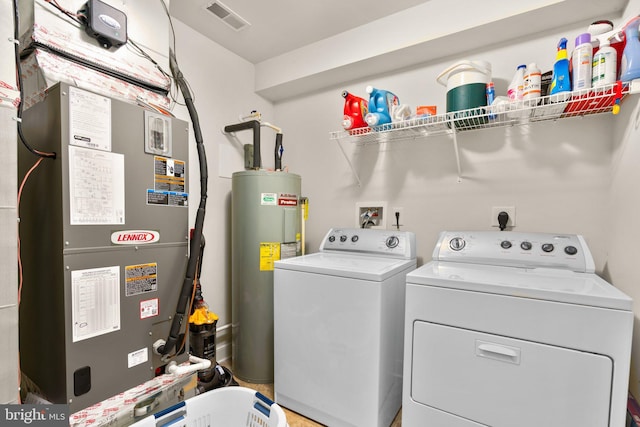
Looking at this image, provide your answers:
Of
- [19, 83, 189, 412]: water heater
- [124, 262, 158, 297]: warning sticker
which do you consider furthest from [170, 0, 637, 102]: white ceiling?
[124, 262, 158, 297]: warning sticker

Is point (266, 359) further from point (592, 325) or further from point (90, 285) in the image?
point (592, 325)

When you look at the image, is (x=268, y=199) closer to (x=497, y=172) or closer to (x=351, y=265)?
(x=351, y=265)

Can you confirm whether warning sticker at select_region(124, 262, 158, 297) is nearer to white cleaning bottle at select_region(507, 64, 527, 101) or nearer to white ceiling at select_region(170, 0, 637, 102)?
white ceiling at select_region(170, 0, 637, 102)

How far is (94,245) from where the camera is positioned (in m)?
1.18

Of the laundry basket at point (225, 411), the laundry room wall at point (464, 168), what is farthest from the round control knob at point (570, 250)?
the laundry basket at point (225, 411)

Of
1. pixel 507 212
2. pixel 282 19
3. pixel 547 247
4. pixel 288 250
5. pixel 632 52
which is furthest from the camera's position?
pixel 288 250

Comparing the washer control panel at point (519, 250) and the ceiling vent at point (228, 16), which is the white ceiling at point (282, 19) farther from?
the washer control panel at point (519, 250)

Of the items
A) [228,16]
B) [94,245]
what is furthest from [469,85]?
[94,245]

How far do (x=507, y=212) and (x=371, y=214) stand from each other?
87 cm

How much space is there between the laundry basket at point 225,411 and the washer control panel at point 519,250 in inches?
43.8

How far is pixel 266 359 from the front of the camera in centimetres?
200

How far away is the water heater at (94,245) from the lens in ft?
3.66

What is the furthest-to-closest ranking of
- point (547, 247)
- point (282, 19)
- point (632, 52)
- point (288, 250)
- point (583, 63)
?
1. point (288, 250)
2. point (282, 19)
3. point (547, 247)
4. point (583, 63)
5. point (632, 52)

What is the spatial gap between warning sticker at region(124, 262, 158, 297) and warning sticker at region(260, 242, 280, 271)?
2.33ft
